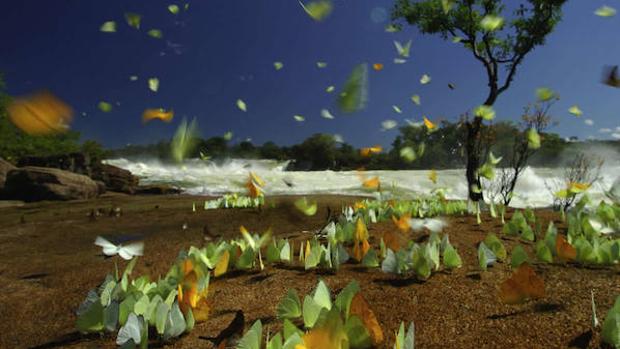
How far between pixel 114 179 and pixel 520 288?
845 inches

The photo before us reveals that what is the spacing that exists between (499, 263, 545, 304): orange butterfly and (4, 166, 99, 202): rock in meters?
16.6

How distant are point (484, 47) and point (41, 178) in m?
17.6

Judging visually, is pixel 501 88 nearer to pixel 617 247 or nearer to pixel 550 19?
pixel 550 19

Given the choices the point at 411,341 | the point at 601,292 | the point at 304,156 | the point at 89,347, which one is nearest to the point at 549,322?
the point at 601,292

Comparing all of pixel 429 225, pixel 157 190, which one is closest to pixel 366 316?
pixel 429 225

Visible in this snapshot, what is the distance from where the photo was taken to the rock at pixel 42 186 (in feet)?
48.9

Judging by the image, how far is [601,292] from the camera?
78.9 inches

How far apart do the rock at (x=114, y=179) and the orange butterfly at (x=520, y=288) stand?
66.5ft

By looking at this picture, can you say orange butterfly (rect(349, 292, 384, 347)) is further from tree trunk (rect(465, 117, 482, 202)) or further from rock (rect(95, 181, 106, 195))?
rock (rect(95, 181, 106, 195))

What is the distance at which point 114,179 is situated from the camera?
20312mm

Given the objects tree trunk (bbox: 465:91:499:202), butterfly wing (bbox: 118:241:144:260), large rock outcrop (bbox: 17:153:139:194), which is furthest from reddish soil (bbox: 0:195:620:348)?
large rock outcrop (bbox: 17:153:139:194)

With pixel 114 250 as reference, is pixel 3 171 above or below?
above

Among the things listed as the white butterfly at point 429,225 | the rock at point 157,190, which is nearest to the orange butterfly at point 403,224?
the white butterfly at point 429,225

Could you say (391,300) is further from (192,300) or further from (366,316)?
(192,300)
